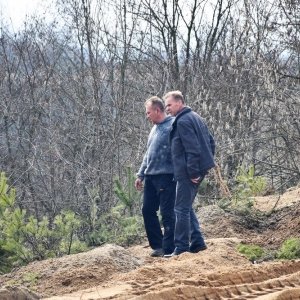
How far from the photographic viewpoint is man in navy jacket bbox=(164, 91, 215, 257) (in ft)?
27.8

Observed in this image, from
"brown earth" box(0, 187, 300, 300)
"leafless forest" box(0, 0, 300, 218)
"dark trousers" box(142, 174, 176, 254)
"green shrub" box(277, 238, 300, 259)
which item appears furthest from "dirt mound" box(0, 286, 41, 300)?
"leafless forest" box(0, 0, 300, 218)

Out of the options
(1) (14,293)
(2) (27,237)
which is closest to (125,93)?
Result: (2) (27,237)

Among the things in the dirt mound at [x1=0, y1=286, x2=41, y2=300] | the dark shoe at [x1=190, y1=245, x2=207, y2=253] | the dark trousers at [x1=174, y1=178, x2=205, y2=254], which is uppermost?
the dark trousers at [x1=174, y1=178, x2=205, y2=254]

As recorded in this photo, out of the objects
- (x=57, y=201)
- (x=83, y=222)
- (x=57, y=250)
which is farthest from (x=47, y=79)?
(x=57, y=250)

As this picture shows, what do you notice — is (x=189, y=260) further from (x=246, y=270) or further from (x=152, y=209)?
(x=152, y=209)

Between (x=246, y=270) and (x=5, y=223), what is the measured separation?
4233 mm

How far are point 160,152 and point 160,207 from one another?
0.72m

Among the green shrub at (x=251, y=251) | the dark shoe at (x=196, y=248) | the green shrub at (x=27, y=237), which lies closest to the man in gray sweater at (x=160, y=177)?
the dark shoe at (x=196, y=248)

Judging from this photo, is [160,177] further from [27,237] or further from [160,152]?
[27,237]

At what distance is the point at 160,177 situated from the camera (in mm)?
8984

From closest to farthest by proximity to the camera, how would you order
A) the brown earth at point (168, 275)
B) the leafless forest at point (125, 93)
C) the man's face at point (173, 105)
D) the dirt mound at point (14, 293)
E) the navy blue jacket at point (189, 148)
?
the brown earth at point (168, 275)
the dirt mound at point (14, 293)
the navy blue jacket at point (189, 148)
the man's face at point (173, 105)
the leafless forest at point (125, 93)

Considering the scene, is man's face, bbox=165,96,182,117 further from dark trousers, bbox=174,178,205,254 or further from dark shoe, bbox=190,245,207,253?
dark shoe, bbox=190,245,207,253

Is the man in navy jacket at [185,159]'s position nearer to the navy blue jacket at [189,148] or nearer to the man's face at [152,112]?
the navy blue jacket at [189,148]

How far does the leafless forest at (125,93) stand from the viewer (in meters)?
15.1
